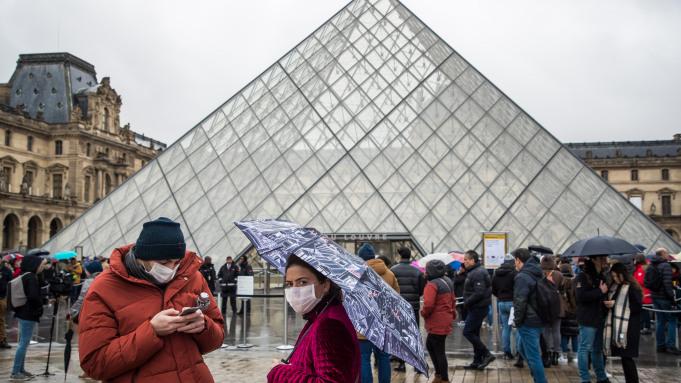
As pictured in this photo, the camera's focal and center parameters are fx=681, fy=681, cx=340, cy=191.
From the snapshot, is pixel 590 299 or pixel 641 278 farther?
pixel 641 278

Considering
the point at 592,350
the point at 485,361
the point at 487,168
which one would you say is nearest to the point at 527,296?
the point at 592,350

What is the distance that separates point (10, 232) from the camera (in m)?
55.2

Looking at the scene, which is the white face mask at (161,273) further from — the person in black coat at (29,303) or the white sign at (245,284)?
the white sign at (245,284)

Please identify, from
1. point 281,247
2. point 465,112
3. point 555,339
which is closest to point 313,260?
point 281,247

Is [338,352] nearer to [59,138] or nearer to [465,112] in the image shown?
[465,112]

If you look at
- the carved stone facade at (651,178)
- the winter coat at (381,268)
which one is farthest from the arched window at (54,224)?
the winter coat at (381,268)

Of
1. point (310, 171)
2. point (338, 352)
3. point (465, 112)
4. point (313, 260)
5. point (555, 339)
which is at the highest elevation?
point (465, 112)

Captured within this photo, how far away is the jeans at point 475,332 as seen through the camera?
8.39m

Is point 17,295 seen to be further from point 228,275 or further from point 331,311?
point 228,275

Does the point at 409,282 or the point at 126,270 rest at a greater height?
the point at 126,270

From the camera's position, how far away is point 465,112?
2069 centimetres

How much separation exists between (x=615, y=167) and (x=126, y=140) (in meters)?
51.9

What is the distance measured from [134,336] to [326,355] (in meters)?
0.87

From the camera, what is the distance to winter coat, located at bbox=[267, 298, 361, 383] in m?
2.72
